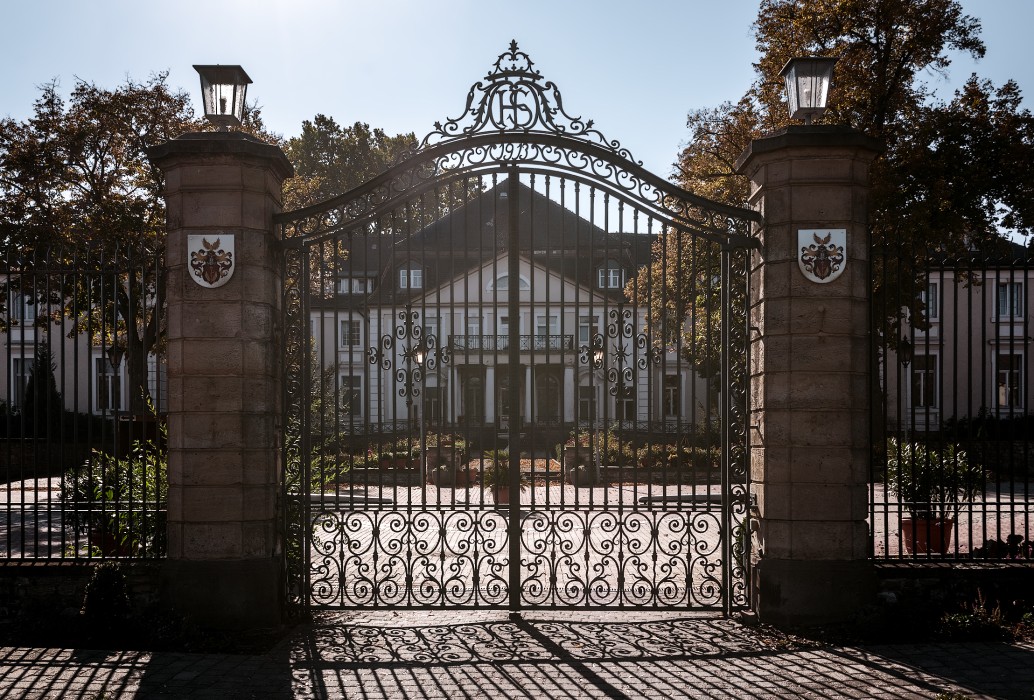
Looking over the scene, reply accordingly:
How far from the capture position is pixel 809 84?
738 centimetres

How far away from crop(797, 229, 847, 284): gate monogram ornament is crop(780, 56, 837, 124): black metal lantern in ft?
3.12

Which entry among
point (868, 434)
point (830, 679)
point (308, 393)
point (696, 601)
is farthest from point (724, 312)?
point (308, 393)

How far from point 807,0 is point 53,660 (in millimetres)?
20610

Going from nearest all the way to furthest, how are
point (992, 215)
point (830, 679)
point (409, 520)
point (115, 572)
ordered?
point (830, 679) < point (115, 572) < point (409, 520) < point (992, 215)

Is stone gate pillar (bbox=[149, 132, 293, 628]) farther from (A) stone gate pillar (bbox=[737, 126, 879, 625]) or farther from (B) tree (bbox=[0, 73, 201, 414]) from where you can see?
(B) tree (bbox=[0, 73, 201, 414])

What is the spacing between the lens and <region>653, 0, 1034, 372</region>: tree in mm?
19969

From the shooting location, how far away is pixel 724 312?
7.71m

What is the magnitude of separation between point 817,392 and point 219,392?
4.70 meters

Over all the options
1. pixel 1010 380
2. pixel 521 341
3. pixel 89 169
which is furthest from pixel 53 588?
pixel 89 169

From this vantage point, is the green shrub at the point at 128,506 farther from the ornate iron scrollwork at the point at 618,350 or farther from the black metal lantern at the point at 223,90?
the ornate iron scrollwork at the point at 618,350

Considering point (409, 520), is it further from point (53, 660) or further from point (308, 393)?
point (53, 660)

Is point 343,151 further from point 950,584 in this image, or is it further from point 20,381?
point 950,584

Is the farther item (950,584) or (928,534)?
(928,534)

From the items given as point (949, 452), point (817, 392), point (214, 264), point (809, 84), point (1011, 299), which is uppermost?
point (809, 84)
